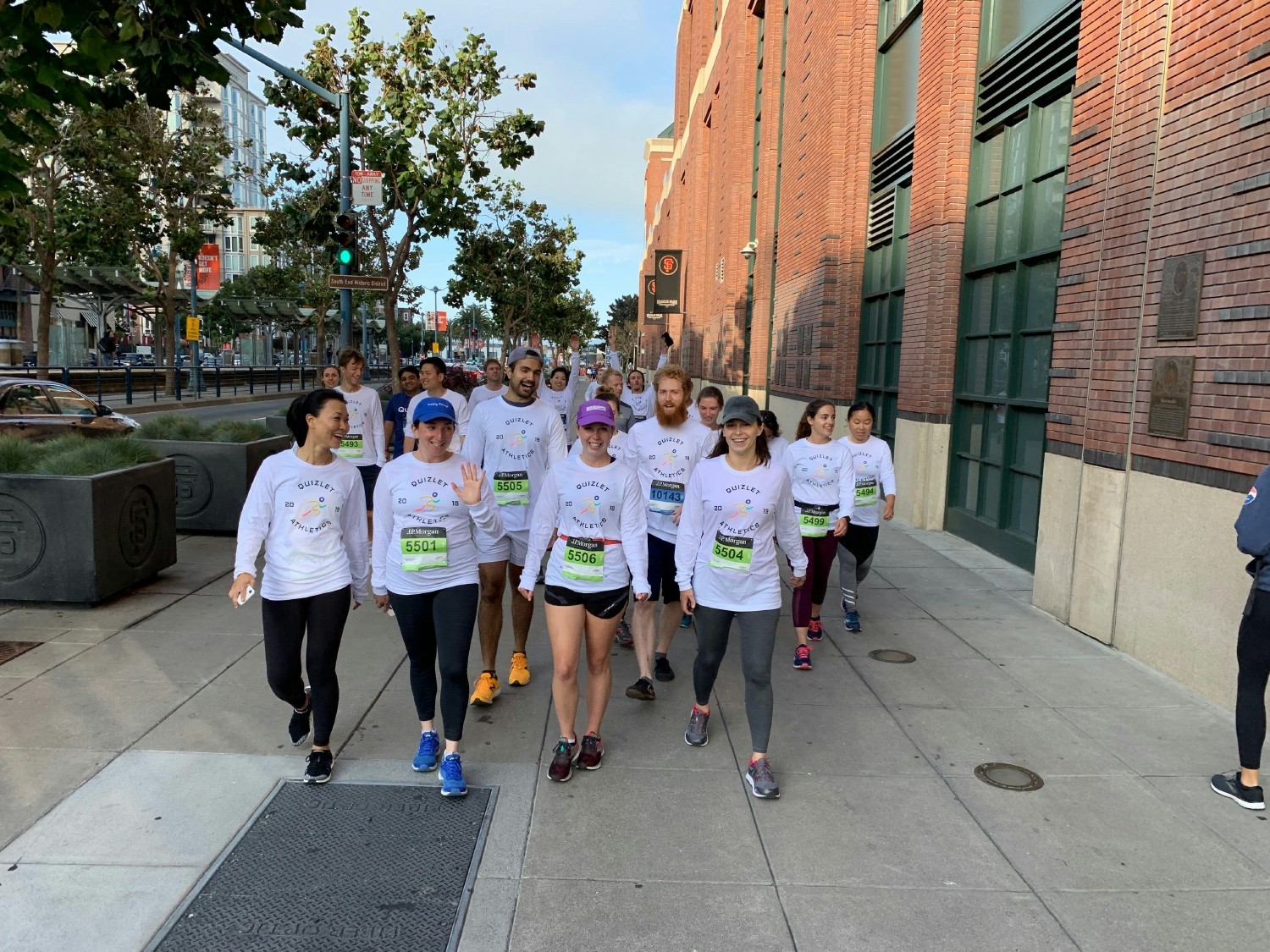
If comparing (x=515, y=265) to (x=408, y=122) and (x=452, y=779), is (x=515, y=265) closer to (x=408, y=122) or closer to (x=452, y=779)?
(x=408, y=122)

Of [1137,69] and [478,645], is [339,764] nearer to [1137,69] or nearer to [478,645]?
[478,645]

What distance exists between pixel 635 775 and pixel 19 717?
132 inches

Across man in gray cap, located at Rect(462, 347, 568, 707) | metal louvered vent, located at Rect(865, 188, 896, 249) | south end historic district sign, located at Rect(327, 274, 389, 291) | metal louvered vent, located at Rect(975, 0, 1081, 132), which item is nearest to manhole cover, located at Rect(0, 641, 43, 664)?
man in gray cap, located at Rect(462, 347, 568, 707)

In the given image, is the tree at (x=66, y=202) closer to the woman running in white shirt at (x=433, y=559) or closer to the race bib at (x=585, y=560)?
the woman running in white shirt at (x=433, y=559)

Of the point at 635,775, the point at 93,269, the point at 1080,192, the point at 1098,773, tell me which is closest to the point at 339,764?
the point at 635,775

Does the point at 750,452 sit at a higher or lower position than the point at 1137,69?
lower

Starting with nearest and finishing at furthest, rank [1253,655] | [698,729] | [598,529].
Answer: [1253,655]
[598,529]
[698,729]

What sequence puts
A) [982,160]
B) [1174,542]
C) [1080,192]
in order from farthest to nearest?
[982,160] < [1080,192] < [1174,542]

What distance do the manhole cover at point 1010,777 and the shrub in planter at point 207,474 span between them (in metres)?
8.04

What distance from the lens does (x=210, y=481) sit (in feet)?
32.7

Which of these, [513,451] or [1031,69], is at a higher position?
[1031,69]

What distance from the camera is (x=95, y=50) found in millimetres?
6086

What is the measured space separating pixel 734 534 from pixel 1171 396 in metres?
3.58

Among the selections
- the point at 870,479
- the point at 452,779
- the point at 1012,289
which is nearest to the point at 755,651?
the point at 452,779
